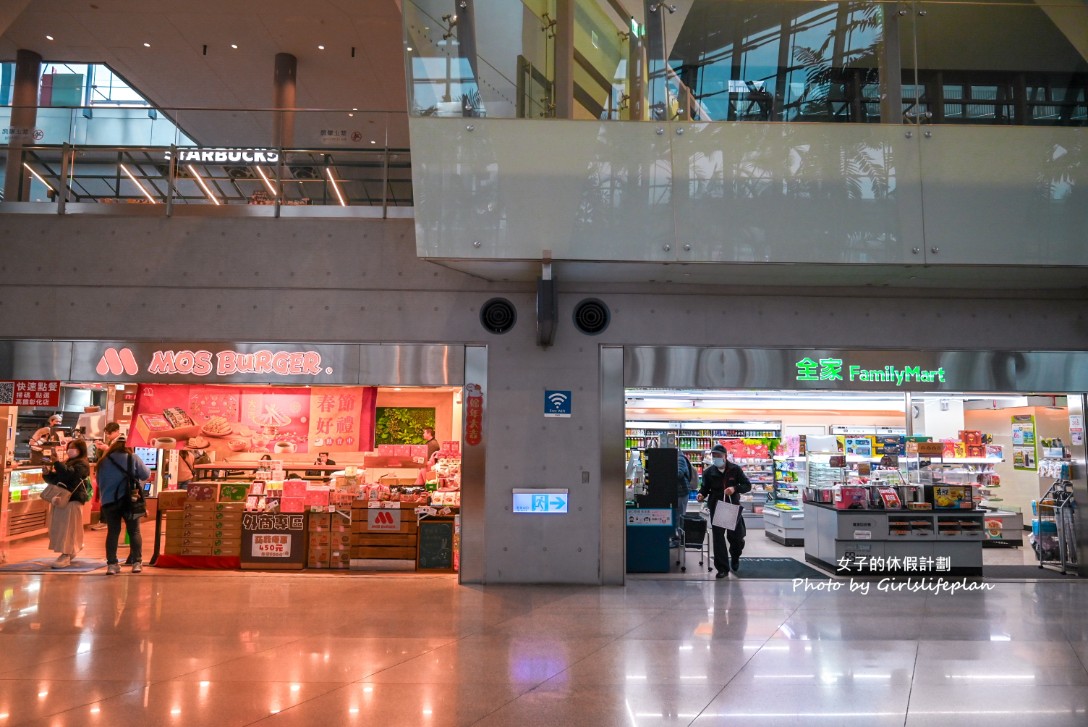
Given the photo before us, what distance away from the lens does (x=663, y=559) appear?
905 cm

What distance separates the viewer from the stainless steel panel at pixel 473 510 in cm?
840

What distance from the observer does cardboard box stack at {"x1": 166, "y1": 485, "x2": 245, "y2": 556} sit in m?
9.16

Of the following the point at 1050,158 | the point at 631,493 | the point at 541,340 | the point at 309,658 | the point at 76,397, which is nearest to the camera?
the point at 309,658

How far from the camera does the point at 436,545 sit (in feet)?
29.6

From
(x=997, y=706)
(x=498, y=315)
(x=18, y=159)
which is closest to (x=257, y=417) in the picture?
(x=498, y=315)

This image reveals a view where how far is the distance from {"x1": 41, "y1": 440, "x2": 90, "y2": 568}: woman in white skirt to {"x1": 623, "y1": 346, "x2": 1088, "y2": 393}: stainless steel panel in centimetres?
703

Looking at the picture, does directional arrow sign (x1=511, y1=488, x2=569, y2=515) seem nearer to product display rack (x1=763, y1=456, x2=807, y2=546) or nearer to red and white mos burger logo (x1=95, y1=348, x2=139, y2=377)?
product display rack (x1=763, y1=456, x2=807, y2=546)

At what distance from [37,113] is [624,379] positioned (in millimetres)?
8341

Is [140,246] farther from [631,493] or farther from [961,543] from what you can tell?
[961,543]

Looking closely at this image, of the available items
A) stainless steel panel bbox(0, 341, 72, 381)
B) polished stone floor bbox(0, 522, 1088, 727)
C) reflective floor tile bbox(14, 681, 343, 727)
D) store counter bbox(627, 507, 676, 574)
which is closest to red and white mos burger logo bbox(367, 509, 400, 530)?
polished stone floor bbox(0, 522, 1088, 727)

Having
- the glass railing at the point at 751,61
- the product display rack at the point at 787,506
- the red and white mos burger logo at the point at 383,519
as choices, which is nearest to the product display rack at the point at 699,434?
the product display rack at the point at 787,506

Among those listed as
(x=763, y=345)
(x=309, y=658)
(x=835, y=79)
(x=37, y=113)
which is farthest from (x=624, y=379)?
(x=37, y=113)

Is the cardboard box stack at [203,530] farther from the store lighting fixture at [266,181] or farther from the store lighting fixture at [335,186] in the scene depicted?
the store lighting fixture at [335,186]

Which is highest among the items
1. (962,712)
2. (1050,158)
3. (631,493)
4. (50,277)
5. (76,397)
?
(1050,158)
